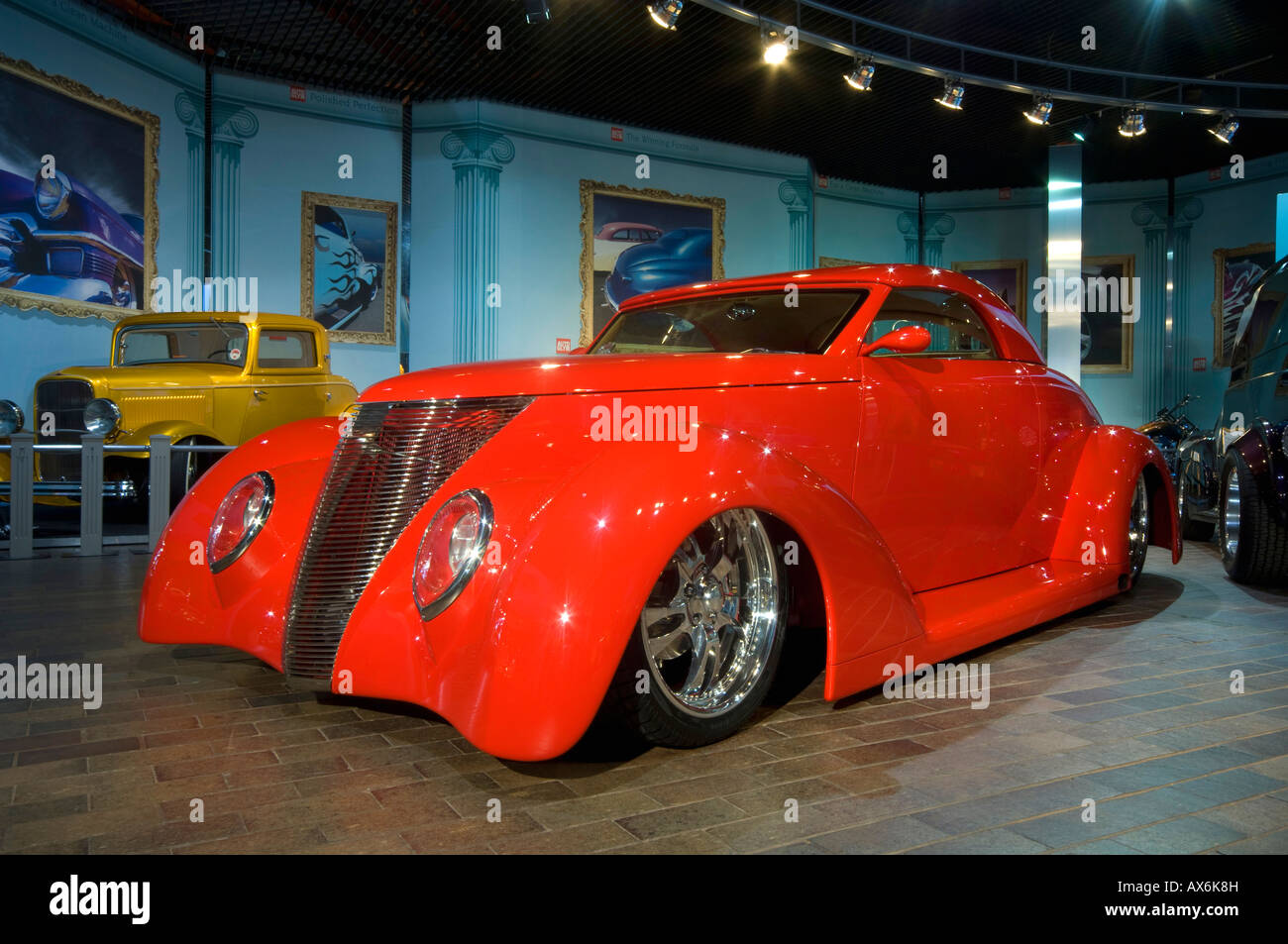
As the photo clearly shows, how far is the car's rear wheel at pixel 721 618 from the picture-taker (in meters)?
2.37

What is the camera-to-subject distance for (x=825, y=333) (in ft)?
9.76

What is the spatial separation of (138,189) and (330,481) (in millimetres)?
8446

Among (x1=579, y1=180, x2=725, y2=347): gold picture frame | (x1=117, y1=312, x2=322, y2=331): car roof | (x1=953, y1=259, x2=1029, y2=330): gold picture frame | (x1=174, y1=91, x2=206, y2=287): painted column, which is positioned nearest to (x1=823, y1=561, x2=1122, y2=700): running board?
(x1=117, y1=312, x2=322, y2=331): car roof

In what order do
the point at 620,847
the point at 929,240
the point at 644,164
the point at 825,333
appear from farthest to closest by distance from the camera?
the point at 929,240
the point at 644,164
the point at 825,333
the point at 620,847

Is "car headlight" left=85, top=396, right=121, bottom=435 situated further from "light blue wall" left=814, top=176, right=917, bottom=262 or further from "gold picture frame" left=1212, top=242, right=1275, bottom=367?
"gold picture frame" left=1212, top=242, right=1275, bottom=367

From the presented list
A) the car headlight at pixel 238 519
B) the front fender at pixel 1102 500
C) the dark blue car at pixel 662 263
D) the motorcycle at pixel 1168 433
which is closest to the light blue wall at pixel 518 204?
the dark blue car at pixel 662 263

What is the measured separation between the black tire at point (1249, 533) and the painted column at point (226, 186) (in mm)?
9743

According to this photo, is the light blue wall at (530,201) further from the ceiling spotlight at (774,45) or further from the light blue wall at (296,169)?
the ceiling spotlight at (774,45)

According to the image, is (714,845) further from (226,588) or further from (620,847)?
(226,588)

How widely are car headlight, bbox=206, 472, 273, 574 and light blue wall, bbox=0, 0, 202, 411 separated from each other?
676 centimetres

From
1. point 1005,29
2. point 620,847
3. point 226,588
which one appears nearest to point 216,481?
point 226,588

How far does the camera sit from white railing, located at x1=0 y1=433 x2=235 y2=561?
5980 millimetres

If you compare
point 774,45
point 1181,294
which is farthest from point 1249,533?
point 1181,294

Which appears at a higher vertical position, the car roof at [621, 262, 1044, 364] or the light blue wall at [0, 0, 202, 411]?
the light blue wall at [0, 0, 202, 411]
